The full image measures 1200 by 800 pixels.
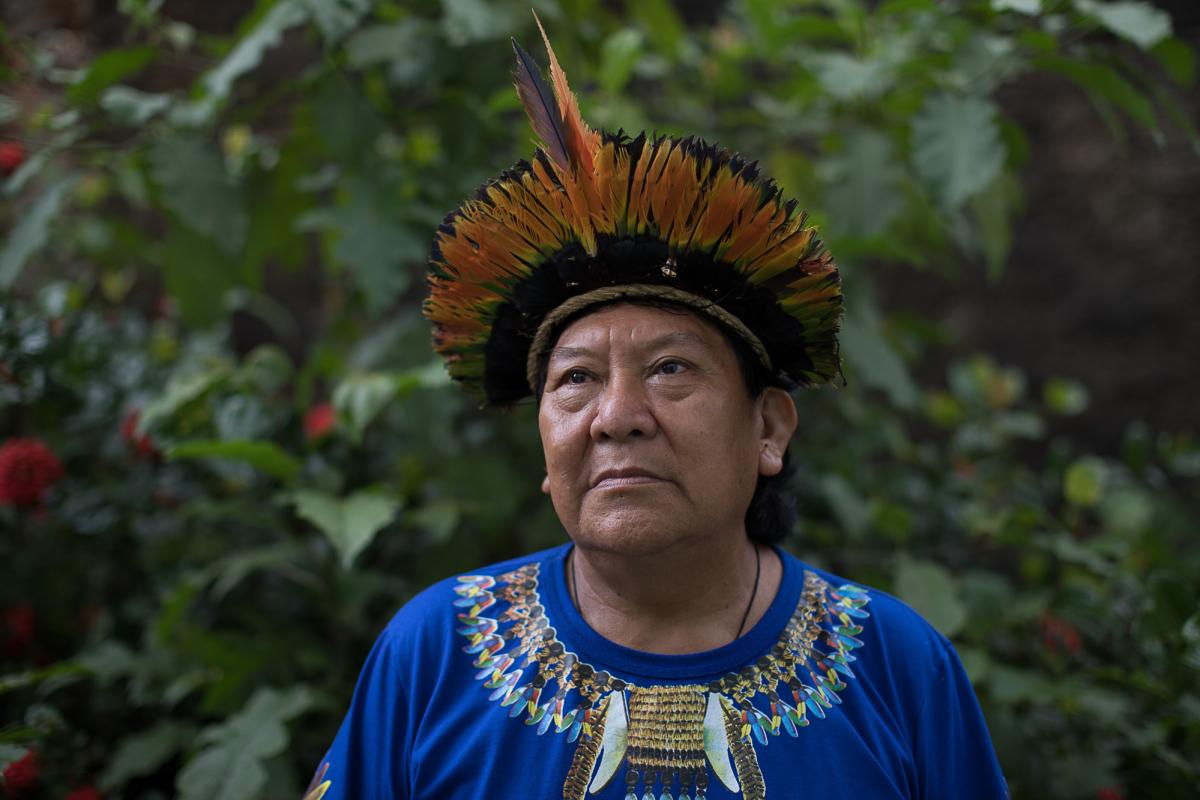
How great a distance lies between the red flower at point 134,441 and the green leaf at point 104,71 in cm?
79

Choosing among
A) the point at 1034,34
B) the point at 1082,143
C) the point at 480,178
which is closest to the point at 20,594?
Result: the point at 480,178

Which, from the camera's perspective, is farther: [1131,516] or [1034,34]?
[1131,516]

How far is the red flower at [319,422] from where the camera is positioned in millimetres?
2340

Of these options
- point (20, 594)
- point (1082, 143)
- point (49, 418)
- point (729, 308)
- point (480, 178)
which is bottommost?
point (20, 594)

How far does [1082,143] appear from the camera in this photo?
3787mm

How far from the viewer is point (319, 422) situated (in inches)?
95.5

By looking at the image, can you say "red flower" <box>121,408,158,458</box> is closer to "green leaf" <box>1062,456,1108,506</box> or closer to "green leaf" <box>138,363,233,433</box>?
"green leaf" <box>138,363,233,433</box>

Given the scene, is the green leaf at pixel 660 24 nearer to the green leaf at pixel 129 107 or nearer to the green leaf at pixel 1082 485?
the green leaf at pixel 129 107

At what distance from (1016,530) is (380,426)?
1.69 meters

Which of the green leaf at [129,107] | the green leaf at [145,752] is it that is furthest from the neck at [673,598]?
the green leaf at [129,107]

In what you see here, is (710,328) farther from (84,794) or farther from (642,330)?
(84,794)

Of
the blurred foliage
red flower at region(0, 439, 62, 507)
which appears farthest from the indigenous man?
red flower at region(0, 439, 62, 507)

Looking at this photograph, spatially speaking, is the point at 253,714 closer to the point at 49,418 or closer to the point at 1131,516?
the point at 49,418

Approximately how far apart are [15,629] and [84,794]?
1.93ft
